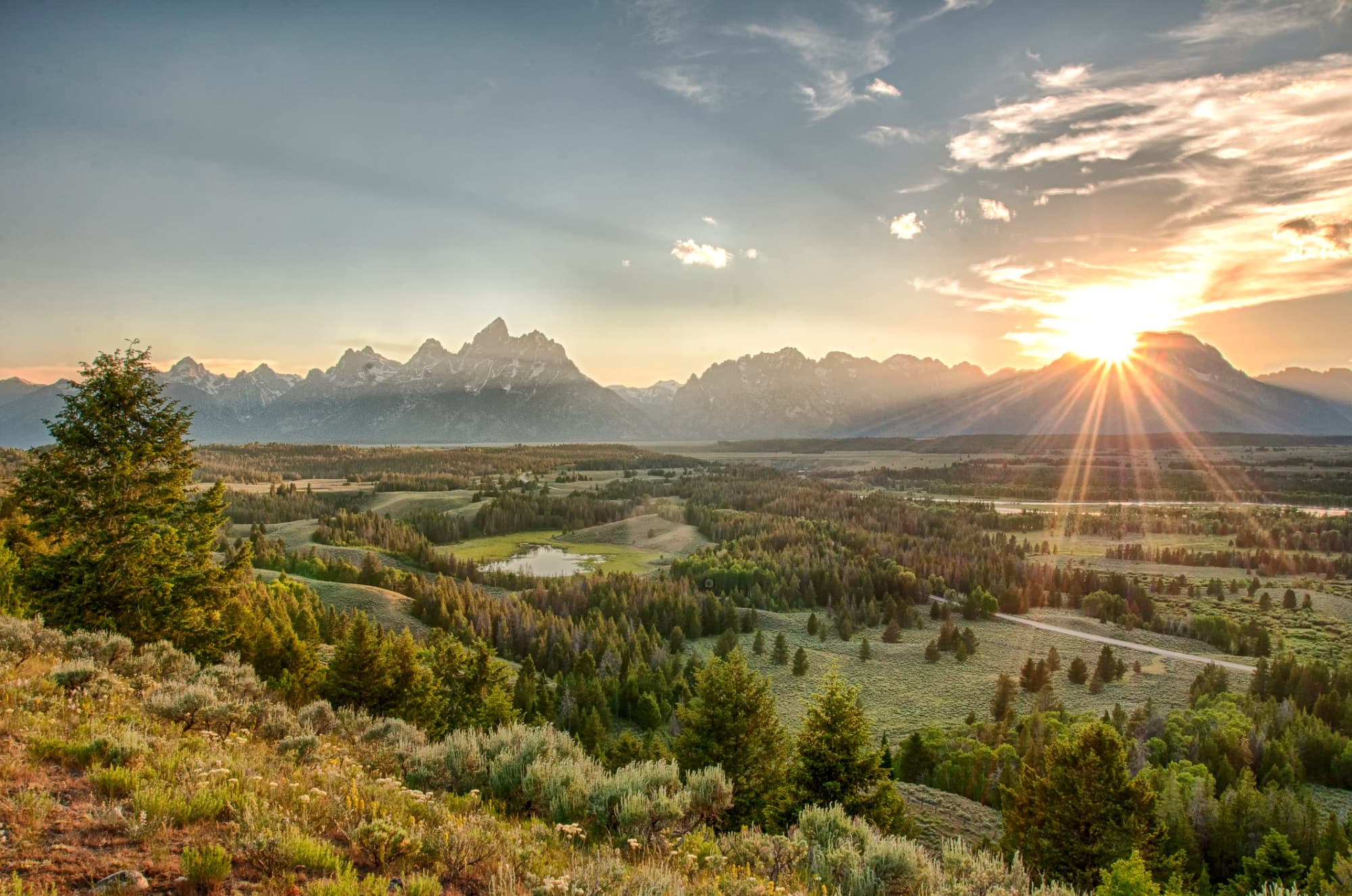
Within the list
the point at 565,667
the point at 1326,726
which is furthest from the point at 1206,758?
the point at 565,667

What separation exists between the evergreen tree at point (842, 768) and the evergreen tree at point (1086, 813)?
12.4 ft

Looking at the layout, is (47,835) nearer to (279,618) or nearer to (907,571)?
(279,618)

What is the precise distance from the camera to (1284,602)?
6209cm

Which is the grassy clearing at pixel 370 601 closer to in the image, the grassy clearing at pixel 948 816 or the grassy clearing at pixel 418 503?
the grassy clearing at pixel 948 816

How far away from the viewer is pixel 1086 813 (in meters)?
17.0

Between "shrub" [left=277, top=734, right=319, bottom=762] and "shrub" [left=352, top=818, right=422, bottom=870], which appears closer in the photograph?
"shrub" [left=352, top=818, right=422, bottom=870]

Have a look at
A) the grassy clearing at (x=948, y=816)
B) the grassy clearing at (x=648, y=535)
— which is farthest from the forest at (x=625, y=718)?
the grassy clearing at (x=648, y=535)

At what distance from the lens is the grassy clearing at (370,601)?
46.7m

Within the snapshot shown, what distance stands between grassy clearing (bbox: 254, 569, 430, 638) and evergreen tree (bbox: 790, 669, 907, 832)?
3595 cm

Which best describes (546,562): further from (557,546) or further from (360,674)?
(360,674)

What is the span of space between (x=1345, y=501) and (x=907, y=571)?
14250 cm

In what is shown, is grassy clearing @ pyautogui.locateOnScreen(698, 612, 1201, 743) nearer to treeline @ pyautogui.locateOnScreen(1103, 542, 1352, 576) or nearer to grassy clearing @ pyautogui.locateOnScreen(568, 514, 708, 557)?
grassy clearing @ pyautogui.locateOnScreen(568, 514, 708, 557)

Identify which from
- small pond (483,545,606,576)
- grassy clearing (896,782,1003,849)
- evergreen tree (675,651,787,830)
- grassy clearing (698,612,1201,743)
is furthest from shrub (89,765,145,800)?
small pond (483,545,606,576)

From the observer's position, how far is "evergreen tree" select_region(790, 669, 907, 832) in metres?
16.7
